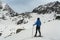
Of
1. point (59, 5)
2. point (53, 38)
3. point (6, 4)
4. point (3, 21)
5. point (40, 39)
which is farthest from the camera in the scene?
point (6, 4)

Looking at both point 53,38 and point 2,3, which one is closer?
point 53,38

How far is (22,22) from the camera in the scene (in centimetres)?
5344

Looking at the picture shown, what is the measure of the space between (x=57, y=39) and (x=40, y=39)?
242 cm

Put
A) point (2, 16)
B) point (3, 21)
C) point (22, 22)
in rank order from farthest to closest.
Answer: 1. point (2, 16)
2. point (3, 21)
3. point (22, 22)

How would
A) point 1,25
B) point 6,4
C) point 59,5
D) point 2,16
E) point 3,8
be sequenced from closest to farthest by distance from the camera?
point 1,25, point 2,16, point 59,5, point 3,8, point 6,4

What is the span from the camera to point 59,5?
241ft

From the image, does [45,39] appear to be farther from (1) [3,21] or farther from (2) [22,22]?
(1) [3,21]

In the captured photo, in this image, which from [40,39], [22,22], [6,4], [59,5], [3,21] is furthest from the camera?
[6,4]

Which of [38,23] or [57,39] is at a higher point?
[38,23]

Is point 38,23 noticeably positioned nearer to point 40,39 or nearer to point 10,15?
point 40,39

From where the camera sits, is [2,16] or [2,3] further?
[2,3]

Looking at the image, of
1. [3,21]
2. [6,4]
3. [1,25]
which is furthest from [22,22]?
[6,4]

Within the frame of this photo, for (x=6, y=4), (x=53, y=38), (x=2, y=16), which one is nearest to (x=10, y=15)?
(x=2, y=16)

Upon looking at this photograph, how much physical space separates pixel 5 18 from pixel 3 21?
3.66 meters
